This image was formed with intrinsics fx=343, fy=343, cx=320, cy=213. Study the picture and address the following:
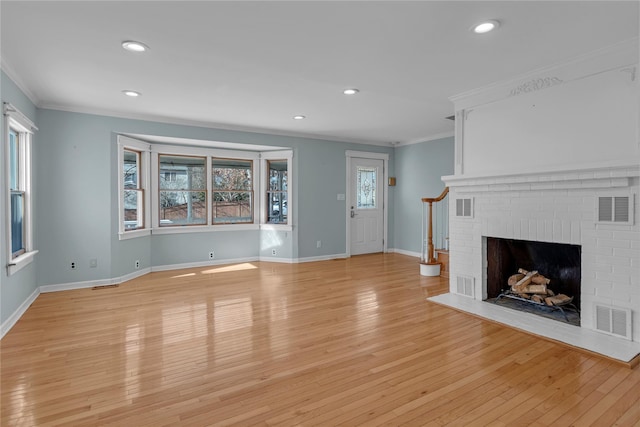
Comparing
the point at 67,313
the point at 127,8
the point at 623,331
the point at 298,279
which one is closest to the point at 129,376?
the point at 67,313

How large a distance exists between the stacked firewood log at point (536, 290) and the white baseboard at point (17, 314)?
509cm

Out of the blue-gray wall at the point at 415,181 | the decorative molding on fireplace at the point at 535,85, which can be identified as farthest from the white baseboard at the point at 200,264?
the decorative molding on fireplace at the point at 535,85

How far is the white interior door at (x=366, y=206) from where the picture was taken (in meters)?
7.32

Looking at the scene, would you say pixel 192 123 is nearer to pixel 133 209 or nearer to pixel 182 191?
pixel 182 191

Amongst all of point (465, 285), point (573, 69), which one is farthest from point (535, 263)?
point (573, 69)

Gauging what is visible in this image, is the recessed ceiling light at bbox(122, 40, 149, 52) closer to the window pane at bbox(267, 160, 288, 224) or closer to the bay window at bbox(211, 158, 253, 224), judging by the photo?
the bay window at bbox(211, 158, 253, 224)

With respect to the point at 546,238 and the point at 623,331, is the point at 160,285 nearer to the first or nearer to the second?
Result: the point at 546,238

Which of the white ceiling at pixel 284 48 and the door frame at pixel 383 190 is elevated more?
the white ceiling at pixel 284 48

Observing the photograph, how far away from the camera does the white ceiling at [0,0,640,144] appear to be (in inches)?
89.3

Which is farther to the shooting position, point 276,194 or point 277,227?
point 276,194

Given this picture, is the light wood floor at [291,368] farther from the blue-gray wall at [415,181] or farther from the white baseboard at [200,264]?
the blue-gray wall at [415,181]

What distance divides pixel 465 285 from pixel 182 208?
15.5 ft

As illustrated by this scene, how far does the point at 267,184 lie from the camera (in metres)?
6.70

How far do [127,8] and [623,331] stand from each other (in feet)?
14.6
